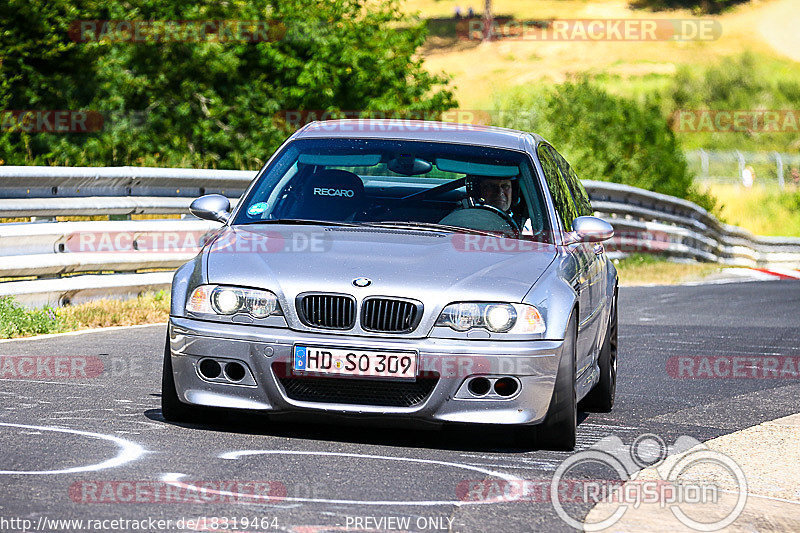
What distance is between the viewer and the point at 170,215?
13.1 meters

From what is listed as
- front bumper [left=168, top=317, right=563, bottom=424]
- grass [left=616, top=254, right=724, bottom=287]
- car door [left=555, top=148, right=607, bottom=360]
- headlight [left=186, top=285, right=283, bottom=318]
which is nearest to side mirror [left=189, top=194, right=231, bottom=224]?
headlight [left=186, top=285, right=283, bottom=318]

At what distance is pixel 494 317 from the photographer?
20.6ft

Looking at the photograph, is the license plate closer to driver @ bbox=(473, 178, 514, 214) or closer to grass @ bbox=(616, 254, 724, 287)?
driver @ bbox=(473, 178, 514, 214)

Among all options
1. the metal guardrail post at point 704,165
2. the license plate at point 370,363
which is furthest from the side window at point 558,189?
the metal guardrail post at point 704,165

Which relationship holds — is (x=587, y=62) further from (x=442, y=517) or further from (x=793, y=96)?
(x=442, y=517)

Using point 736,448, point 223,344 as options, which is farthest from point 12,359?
point 736,448

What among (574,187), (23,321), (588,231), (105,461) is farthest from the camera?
(23,321)

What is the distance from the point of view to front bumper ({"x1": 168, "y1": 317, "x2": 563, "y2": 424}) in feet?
20.3

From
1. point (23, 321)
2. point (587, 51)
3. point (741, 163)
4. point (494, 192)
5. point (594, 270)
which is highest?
point (494, 192)

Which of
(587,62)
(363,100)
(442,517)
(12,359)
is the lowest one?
(587,62)

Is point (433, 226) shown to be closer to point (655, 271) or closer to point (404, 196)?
point (404, 196)

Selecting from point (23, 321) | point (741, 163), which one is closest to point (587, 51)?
point (741, 163)

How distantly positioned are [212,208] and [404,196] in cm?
115

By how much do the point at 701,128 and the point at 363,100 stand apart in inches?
1539
